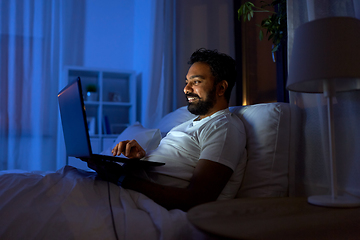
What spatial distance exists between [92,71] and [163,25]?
0.91 meters

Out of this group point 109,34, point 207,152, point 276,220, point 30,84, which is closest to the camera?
point 276,220

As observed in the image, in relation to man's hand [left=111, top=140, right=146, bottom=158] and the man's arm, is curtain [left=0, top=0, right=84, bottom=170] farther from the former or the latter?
the man's arm

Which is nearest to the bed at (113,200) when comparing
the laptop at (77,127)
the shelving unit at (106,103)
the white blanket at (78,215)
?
the white blanket at (78,215)

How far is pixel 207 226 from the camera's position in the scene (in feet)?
2.06

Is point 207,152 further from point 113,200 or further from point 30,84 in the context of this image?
point 30,84

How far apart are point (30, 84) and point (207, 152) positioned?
7.94 ft

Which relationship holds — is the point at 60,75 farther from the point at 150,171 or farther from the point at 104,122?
the point at 150,171

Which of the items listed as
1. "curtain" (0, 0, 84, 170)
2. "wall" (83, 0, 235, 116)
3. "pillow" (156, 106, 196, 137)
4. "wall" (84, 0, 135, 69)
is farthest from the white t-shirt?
"wall" (84, 0, 135, 69)

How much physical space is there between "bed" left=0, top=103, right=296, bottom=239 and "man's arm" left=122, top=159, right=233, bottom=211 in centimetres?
6

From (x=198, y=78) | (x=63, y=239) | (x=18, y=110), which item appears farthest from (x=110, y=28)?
(x=63, y=239)

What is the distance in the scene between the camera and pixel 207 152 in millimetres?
1168

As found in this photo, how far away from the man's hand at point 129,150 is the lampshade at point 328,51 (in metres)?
0.84

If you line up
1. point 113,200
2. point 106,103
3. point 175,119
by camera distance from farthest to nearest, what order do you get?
point 106,103, point 175,119, point 113,200

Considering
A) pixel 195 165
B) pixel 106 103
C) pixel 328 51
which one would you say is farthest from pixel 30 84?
pixel 328 51
